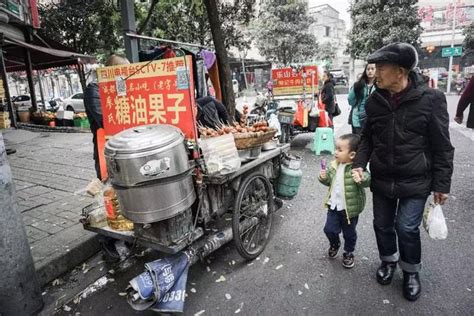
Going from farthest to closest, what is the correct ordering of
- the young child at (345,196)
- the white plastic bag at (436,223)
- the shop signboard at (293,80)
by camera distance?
1. the shop signboard at (293,80)
2. the young child at (345,196)
3. the white plastic bag at (436,223)

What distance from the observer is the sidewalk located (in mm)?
3496

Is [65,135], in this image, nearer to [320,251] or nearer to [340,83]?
[320,251]

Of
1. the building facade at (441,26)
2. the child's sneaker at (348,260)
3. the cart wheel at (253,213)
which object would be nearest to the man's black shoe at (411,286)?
the child's sneaker at (348,260)

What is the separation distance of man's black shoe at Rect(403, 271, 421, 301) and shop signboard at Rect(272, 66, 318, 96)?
716cm

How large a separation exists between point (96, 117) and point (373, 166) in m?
2.85

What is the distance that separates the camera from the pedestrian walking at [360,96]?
211 inches

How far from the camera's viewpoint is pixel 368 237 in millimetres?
3824

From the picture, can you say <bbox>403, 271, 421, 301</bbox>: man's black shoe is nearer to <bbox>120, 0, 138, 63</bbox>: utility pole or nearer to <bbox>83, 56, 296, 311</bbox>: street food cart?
<bbox>83, 56, 296, 311</bbox>: street food cart

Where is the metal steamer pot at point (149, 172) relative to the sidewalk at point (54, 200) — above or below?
above

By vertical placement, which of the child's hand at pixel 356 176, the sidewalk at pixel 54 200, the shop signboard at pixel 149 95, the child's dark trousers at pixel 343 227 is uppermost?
the shop signboard at pixel 149 95

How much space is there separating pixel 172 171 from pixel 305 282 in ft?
5.40

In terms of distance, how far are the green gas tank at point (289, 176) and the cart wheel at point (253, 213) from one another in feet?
1.52

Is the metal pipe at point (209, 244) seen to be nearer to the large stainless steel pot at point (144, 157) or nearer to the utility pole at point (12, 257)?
the large stainless steel pot at point (144, 157)

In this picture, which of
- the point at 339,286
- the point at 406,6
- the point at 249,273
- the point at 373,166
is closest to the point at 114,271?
the point at 249,273
